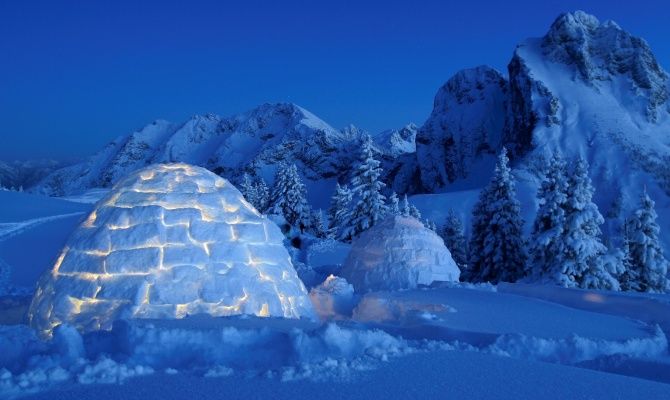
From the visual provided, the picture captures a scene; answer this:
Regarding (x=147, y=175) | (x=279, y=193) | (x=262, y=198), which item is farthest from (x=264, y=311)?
(x=262, y=198)

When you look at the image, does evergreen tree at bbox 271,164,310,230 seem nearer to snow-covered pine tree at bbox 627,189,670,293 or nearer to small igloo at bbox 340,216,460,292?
snow-covered pine tree at bbox 627,189,670,293

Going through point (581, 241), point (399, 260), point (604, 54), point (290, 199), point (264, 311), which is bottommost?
point (264, 311)

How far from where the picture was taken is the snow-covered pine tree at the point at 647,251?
19.9 metres

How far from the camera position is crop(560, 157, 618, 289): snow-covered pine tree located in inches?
685

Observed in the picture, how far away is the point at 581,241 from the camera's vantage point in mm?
17438

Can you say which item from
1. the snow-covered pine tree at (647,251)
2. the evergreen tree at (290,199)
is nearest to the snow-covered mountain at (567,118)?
the snow-covered pine tree at (647,251)

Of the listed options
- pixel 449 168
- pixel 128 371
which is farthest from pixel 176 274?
pixel 449 168

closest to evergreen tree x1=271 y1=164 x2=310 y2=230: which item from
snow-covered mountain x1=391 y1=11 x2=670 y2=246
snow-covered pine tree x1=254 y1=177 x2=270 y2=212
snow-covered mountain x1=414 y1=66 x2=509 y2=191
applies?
snow-covered pine tree x1=254 y1=177 x2=270 y2=212

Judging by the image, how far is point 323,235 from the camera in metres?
38.1

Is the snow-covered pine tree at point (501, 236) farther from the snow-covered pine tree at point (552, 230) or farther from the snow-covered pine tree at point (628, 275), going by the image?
the snow-covered pine tree at point (628, 275)

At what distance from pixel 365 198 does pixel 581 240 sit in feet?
41.3

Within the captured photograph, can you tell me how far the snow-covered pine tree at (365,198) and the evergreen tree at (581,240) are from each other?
11269mm

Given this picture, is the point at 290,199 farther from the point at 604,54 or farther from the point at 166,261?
the point at 604,54

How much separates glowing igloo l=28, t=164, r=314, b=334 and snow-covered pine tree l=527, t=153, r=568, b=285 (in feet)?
45.6
